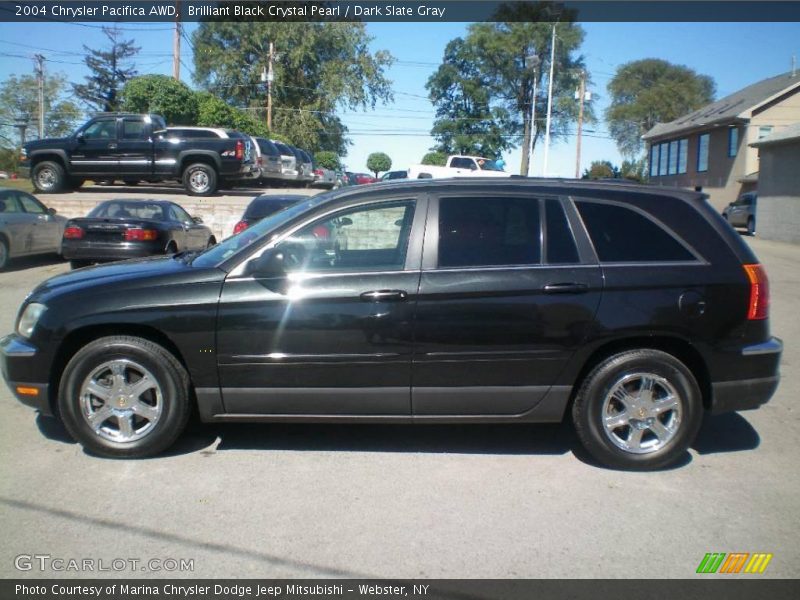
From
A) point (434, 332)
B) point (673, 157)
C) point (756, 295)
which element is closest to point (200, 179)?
point (434, 332)

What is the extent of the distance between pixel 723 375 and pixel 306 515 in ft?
9.14

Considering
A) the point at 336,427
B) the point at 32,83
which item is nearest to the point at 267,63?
the point at 32,83

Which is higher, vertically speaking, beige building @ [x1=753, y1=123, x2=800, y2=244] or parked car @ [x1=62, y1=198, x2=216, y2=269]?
beige building @ [x1=753, y1=123, x2=800, y2=244]

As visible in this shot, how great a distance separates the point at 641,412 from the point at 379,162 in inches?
2036

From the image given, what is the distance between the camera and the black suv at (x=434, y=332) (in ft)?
14.9

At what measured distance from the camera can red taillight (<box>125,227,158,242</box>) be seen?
11.8 metres

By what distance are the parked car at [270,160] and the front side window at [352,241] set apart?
18057mm

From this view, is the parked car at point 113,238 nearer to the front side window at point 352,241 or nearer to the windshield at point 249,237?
the windshield at point 249,237

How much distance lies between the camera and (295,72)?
48.5 m

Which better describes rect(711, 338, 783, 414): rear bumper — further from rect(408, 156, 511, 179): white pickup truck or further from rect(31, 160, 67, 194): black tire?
rect(408, 156, 511, 179): white pickup truck

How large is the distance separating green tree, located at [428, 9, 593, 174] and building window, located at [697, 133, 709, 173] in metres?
19.8

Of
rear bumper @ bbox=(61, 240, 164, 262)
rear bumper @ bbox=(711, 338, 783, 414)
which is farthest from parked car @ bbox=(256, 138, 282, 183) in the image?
rear bumper @ bbox=(711, 338, 783, 414)

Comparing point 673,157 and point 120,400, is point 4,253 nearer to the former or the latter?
point 120,400

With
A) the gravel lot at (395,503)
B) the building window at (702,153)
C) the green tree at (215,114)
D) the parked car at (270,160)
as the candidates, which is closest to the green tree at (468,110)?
the building window at (702,153)
